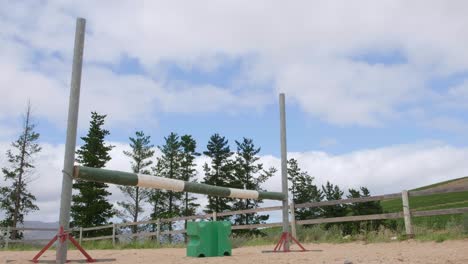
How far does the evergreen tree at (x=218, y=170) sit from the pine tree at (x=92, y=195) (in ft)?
24.6

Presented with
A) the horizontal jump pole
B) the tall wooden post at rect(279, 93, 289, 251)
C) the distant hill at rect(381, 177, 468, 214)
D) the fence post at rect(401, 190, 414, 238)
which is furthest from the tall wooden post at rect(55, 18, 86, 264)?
the distant hill at rect(381, 177, 468, 214)

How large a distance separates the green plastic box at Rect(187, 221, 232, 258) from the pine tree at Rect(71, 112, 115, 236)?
24647 millimetres

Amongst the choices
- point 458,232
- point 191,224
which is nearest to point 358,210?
point 458,232

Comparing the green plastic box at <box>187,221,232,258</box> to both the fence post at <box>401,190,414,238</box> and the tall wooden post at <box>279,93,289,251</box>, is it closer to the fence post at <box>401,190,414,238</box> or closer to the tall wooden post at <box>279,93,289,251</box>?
the tall wooden post at <box>279,93,289,251</box>

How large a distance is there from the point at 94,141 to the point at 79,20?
98.1 ft

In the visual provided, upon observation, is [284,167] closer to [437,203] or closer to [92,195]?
[92,195]

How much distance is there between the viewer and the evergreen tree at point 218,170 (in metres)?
33.9

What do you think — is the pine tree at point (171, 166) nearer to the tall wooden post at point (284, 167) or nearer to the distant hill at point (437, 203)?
the distant hill at point (437, 203)

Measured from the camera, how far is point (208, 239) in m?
7.09

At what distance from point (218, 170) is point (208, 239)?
1145 inches

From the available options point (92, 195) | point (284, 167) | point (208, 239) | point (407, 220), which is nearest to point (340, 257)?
point (284, 167)

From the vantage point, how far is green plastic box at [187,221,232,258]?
23.0 feet

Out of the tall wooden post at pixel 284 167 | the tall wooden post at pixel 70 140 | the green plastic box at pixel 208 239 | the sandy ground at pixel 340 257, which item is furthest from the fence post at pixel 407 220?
the tall wooden post at pixel 70 140

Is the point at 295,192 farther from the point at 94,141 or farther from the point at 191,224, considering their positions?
the point at 191,224
